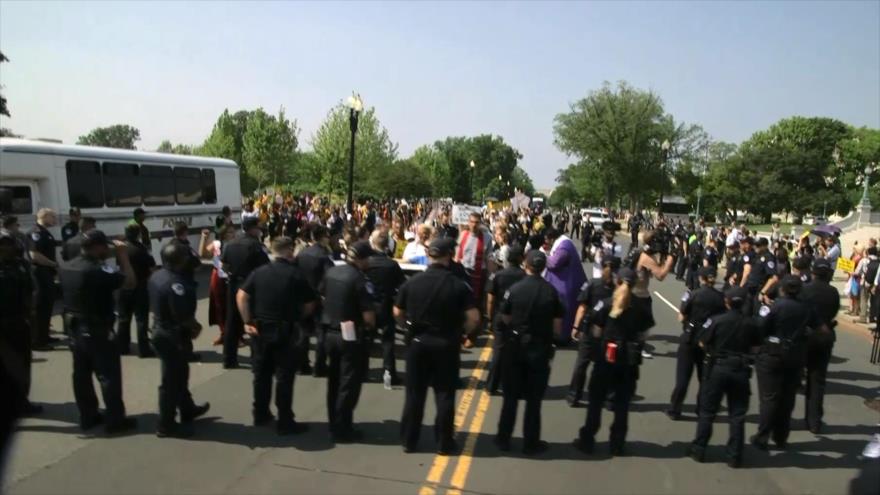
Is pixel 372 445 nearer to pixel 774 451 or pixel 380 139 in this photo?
pixel 774 451

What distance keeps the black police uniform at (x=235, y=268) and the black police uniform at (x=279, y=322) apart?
6.55ft

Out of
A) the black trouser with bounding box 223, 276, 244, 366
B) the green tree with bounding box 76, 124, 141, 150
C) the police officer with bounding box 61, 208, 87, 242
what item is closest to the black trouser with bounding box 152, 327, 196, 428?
the black trouser with bounding box 223, 276, 244, 366

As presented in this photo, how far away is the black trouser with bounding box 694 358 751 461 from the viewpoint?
549 cm

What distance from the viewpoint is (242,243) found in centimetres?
776

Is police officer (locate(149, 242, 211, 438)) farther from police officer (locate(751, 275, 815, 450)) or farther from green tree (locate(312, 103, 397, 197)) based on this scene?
green tree (locate(312, 103, 397, 197))

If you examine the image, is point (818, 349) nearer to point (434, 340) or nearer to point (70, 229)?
point (434, 340)

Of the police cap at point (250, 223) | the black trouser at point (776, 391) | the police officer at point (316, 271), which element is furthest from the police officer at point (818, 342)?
the police cap at point (250, 223)

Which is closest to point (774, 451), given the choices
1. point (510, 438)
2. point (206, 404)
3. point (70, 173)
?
point (510, 438)

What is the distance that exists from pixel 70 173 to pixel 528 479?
12.1 metres

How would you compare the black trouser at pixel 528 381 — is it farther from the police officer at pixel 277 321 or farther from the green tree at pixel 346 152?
the green tree at pixel 346 152

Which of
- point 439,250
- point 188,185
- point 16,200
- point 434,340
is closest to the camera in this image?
point 434,340

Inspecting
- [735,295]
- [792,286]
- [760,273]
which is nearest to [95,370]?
[735,295]

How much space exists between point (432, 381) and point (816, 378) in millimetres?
4268

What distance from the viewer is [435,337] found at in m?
5.38
